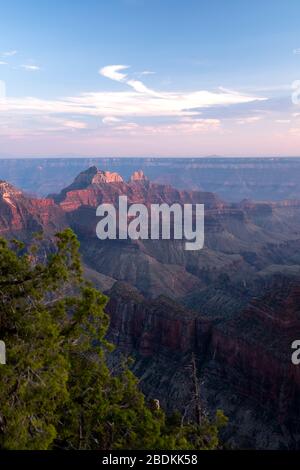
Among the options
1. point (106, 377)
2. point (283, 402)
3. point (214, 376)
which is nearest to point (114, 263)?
point (214, 376)

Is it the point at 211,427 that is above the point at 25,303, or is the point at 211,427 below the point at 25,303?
below

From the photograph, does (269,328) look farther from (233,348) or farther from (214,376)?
(214,376)

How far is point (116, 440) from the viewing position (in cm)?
2155

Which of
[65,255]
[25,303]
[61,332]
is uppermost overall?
[65,255]

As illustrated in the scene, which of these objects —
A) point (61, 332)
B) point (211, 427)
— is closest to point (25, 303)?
point (61, 332)

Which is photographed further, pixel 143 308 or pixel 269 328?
pixel 143 308

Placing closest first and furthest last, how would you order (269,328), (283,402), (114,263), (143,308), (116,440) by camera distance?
(116,440), (283,402), (269,328), (143,308), (114,263)

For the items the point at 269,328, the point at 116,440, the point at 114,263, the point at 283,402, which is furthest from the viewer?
the point at 114,263

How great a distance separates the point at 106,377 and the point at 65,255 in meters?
6.88

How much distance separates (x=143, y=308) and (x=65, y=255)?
200ft
